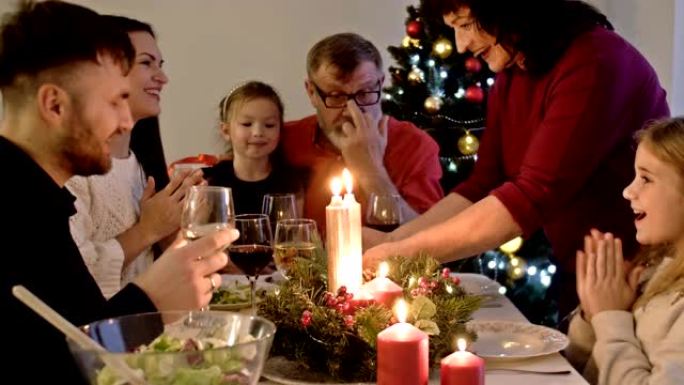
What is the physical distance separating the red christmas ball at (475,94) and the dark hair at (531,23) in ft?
5.78

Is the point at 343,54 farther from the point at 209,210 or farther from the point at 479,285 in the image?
the point at 209,210

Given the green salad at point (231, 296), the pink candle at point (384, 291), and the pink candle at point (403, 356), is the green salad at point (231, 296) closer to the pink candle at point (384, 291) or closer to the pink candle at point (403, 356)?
the pink candle at point (384, 291)

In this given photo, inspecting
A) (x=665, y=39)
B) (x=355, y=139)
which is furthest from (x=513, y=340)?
Result: (x=665, y=39)

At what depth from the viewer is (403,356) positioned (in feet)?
3.85

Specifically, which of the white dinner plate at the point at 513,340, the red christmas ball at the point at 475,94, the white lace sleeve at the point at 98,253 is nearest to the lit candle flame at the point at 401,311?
the white dinner plate at the point at 513,340

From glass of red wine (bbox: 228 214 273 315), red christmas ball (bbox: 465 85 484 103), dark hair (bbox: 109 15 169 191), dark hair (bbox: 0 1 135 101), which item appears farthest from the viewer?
red christmas ball (bbox: 465 85 484 103)

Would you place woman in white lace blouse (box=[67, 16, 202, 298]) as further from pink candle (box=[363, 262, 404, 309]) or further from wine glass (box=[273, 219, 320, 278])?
pink candle (box=[363, 262, 404, 309])

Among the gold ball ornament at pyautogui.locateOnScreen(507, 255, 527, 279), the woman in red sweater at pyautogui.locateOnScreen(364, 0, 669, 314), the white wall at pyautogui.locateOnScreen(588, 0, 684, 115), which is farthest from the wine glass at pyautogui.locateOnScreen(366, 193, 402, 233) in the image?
the white wall at pyautogui.locateOnScreen(588, 0, 684, 115)

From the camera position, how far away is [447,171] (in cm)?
388

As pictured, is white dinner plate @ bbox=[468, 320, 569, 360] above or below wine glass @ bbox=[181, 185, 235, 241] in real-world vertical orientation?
below

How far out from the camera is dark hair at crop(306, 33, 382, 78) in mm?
2740

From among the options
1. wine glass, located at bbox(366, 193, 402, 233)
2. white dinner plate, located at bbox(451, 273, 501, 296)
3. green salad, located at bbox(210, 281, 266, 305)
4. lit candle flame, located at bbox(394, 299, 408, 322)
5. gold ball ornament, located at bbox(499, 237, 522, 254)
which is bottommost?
gold ball ornament, located at bbox(499, 237, 522, 254)

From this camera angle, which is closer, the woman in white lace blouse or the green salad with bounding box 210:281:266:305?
the green salad with bounding box 210:281:266:305

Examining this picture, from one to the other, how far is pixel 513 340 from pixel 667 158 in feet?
1.58
